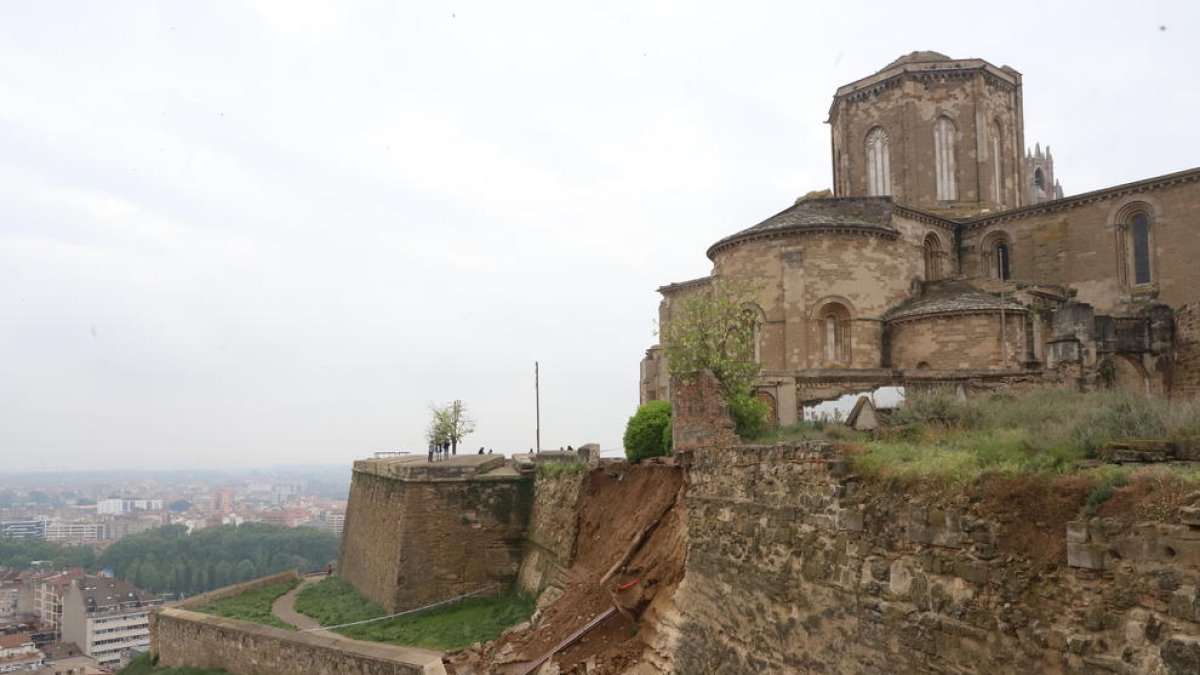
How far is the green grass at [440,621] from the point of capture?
1797 cm

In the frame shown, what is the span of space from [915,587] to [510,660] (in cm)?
900

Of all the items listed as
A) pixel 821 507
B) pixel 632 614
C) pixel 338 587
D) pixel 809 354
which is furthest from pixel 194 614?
pixel 821 507

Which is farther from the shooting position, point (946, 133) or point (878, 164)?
point (878, 164)

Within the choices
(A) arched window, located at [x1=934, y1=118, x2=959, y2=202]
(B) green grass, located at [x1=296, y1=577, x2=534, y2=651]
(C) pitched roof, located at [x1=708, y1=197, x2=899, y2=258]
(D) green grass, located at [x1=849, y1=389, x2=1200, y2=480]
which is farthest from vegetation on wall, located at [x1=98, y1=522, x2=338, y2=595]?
(D) green grass, located at [x1=849, y1=389, x2=1200, y2=480]

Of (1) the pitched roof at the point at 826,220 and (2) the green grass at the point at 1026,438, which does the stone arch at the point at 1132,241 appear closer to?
(1) the pitched roof at the point at 826,220

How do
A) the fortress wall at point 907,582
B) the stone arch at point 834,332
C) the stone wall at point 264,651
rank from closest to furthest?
the fortress wall at point 907,582 < the stone wall at point 264,651 < the stone arch at point 834,332

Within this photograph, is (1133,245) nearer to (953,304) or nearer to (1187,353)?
(1187,353)

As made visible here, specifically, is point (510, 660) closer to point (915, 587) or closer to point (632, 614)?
point (632, 614)

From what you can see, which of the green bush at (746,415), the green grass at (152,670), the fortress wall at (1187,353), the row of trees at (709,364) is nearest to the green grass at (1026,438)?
the green bush at (746,415)

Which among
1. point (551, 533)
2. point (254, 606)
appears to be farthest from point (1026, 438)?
point (254, 606)

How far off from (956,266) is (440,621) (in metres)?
19.8

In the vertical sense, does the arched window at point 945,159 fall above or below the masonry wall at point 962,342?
above

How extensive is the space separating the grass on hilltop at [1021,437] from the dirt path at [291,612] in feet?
56.8

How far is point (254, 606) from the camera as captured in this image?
25047 mm
